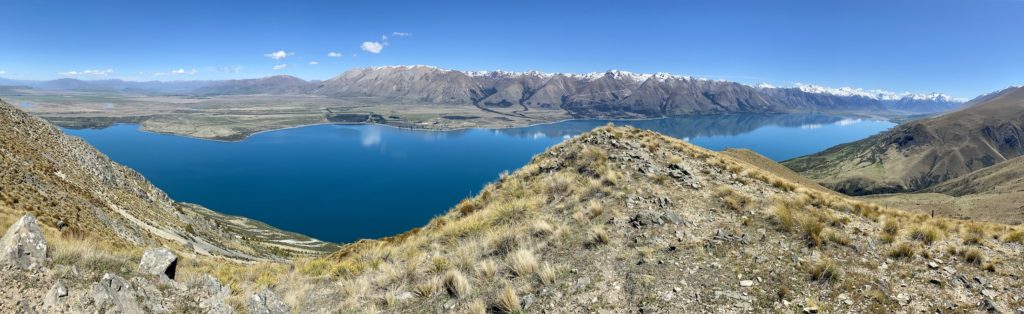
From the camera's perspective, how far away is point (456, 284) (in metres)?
9.84

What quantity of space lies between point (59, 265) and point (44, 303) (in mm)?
1331

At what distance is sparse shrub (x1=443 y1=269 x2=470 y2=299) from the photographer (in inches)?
377

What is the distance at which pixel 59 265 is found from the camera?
771cm

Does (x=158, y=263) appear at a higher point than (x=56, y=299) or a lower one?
lower

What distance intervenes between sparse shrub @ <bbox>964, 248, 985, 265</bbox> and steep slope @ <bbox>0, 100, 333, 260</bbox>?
26148 mm

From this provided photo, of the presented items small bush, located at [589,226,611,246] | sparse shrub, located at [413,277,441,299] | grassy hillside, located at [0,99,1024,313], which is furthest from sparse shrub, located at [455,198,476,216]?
sparse shrub, located at [413,277,441,299]

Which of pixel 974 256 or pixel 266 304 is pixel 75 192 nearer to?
pixel 266 304

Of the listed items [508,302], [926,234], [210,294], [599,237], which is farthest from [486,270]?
[926,234]

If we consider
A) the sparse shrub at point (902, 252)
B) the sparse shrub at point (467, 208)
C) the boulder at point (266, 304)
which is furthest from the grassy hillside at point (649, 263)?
the sparse shrub at point (467, 208)

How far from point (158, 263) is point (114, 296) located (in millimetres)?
2423

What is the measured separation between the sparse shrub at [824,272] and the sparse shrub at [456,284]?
7700 millimetres

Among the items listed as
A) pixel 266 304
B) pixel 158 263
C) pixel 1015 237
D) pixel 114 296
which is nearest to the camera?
pixel 114 296

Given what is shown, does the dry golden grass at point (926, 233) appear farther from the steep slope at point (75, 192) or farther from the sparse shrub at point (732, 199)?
the steep slope at point (75, 192)

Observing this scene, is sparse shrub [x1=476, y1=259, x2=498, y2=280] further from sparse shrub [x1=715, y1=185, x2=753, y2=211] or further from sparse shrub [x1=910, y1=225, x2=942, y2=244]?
sparse shrub [x1=910, y1=225, x2=942, y2=244]
